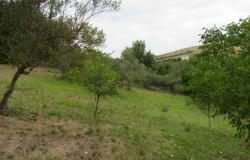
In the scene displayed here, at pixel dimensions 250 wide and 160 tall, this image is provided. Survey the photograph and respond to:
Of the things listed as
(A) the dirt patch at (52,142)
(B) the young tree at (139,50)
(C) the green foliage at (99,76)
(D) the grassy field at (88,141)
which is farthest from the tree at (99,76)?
(B) the young tree at (139,50)

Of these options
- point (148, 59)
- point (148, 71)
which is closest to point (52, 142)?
point (148, 71)

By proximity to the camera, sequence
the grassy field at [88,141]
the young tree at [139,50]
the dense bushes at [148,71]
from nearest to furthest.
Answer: the grassy field at [88,141] < the dense bushes at [148,71] < the young tree at [139,50]

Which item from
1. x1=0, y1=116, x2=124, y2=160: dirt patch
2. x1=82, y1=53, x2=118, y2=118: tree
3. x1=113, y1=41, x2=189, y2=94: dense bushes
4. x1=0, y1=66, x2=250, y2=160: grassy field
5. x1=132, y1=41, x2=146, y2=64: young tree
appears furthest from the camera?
x1=132, y1=41, x2=146, y2=64: young tree

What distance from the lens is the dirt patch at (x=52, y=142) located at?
11930 millimetres

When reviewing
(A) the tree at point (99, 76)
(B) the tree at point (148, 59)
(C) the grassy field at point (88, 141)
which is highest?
(B) the tree at point (148, 59)

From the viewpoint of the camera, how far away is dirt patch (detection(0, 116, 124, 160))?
470 inches

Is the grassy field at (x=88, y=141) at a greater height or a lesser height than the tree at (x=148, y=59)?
lesser

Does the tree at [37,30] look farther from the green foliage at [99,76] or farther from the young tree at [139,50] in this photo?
the young tree at [139,50]

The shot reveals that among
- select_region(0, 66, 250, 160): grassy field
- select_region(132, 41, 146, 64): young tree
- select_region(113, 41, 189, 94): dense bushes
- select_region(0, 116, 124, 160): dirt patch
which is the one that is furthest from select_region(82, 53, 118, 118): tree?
select_region(132, 41, 146, 64): young tree

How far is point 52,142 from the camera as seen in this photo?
13.1 m

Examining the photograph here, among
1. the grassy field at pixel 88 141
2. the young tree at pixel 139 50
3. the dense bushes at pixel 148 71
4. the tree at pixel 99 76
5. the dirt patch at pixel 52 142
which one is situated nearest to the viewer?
the dirt patch at pixel 52 142

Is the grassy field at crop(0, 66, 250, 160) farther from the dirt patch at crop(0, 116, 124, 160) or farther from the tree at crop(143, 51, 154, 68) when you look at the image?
the tree at crop(143, 51, 154, 68)

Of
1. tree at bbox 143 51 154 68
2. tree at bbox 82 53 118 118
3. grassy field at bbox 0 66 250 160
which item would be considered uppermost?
tree at bbox 143 51 154 68

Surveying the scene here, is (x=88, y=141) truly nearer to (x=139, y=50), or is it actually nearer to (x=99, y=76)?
(x=99, y=76)
